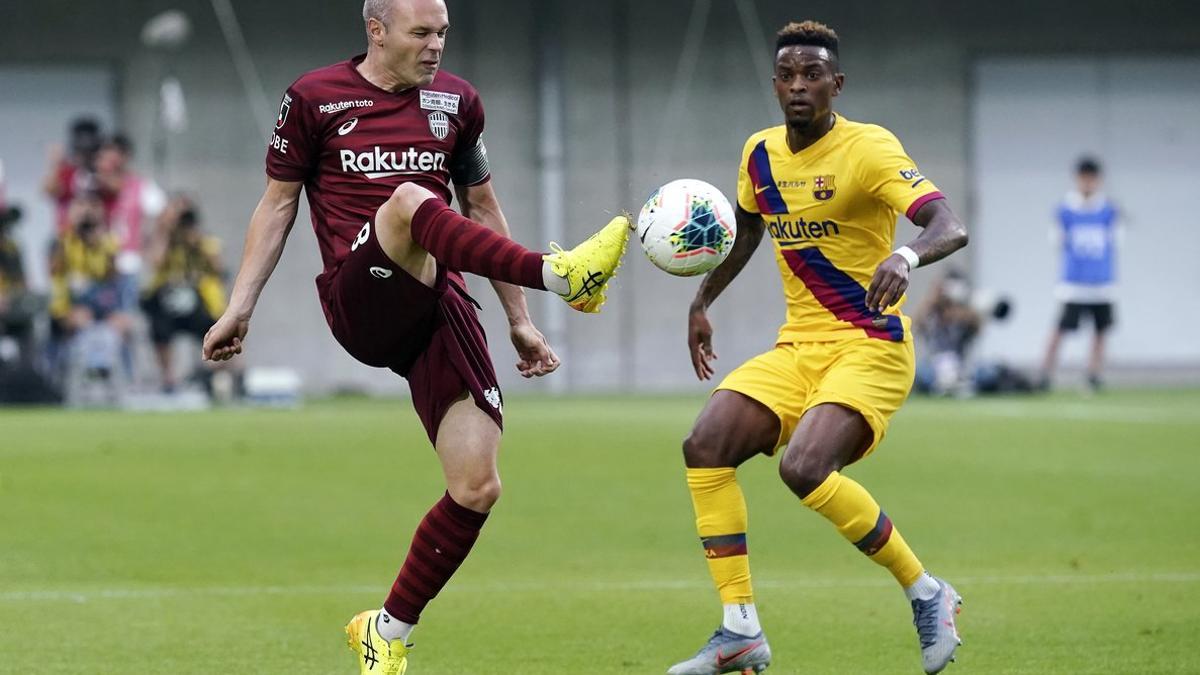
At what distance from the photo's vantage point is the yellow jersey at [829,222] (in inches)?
271

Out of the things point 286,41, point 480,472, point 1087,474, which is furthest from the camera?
point 286,41

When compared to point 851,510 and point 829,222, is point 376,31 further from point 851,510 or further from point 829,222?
point 851,510

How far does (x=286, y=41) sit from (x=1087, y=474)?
16.7 meters

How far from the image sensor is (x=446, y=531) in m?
6.10

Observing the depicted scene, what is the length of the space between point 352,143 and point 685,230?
1.18 metres

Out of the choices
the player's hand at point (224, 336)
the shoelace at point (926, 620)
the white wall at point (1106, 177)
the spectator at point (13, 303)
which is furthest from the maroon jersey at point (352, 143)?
the white wall at point (1106, 177)

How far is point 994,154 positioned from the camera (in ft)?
93.5

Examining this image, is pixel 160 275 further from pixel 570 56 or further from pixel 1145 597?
pixel 1145 597

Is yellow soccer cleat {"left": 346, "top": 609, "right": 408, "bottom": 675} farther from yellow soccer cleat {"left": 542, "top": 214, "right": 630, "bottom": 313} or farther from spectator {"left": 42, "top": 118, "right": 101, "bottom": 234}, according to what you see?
spectator {"left": 42, "top": 118, "right": 101, "bottom": 234}

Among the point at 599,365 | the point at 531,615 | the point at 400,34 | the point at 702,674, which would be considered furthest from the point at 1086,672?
the point at 599,365

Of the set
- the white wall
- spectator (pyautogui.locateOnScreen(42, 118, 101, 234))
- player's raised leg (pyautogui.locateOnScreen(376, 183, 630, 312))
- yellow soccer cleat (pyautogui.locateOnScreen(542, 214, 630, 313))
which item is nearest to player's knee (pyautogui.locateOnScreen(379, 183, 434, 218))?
player's raised leg (pyautogui.locateOnScreen(376, 183, 630, 312))

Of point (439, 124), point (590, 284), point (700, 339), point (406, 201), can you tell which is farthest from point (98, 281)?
point (590, 284)

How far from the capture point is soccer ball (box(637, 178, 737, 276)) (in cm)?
577

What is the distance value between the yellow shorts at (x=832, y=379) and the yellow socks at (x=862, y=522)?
318 millimetres
